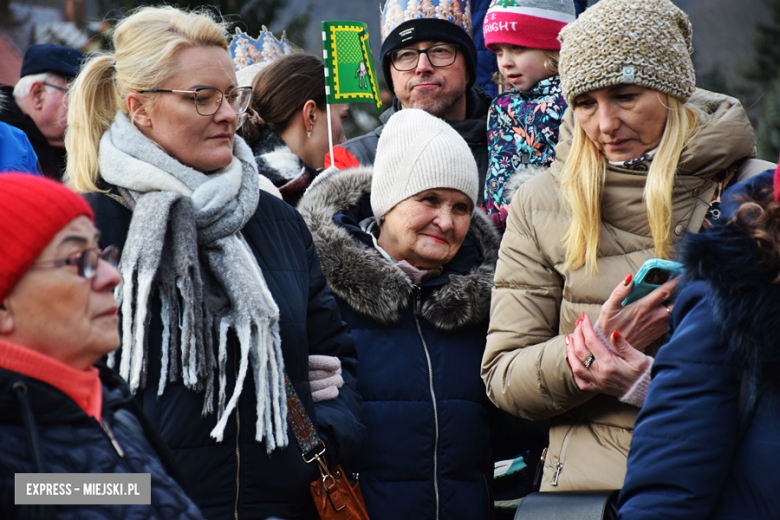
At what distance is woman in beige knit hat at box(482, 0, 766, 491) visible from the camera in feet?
7.49

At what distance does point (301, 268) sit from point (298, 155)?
1679 millimetres

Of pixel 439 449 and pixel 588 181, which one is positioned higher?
pixel 588 181

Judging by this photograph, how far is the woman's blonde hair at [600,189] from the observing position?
91.2 inches

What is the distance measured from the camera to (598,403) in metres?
2.40

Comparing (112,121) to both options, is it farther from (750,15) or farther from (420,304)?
(750,15)

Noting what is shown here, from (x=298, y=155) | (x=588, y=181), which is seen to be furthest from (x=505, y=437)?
(x=298, y=155)

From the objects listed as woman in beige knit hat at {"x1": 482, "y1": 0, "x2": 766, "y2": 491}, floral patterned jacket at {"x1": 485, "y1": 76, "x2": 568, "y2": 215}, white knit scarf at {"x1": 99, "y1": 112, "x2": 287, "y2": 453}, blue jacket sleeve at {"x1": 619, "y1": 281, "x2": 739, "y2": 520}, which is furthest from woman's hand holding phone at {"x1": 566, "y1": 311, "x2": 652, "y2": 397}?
floral patterned jacket at {"x1": 485, "y1": 76, "x2": 568, "y2": 215}

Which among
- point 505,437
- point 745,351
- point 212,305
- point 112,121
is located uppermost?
point 112,121

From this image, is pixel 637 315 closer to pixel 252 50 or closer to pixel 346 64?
pixel 346 64

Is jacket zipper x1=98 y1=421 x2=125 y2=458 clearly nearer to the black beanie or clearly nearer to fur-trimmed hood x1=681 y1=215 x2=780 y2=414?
fur-trimmed hood x1=681 y1=215 x2=780 y2=414

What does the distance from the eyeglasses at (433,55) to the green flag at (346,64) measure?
0.19 m

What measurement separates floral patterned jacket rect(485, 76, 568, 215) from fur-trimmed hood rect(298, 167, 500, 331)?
0.43 meters

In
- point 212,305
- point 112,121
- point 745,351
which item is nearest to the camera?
point 745,351

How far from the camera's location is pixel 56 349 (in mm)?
1413
